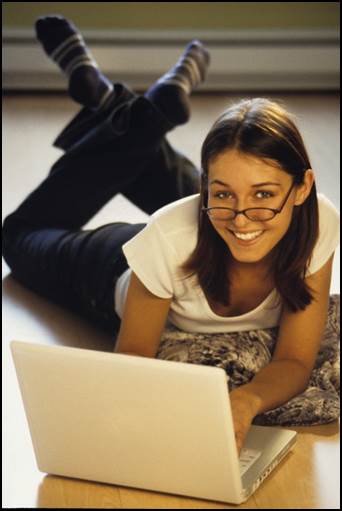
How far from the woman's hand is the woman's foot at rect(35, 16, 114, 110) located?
1.24 metres

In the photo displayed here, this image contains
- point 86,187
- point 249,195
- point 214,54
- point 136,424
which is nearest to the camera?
point 136,424

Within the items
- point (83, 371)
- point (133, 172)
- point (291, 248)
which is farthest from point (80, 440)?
point (133, 172)

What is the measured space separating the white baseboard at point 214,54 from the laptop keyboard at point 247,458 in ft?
9.74

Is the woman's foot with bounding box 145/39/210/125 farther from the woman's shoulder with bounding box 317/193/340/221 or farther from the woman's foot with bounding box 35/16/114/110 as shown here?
the woman's shoulder with bounding box 317/193/340/221

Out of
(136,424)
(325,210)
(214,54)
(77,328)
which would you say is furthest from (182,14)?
(136,424)

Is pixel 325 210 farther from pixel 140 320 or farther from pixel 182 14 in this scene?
pixel 182 14

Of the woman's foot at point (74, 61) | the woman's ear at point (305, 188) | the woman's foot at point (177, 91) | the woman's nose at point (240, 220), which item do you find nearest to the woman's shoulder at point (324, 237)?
the woman's ear at point (305, 188)

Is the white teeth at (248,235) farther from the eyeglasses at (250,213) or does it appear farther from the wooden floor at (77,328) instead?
the wooden floor at (77,328)

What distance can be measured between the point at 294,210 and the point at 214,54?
281cm

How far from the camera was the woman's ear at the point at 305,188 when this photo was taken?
1.98 m

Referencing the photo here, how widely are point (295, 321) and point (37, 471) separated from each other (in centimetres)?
56

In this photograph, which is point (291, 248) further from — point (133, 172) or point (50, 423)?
point (133, 172)

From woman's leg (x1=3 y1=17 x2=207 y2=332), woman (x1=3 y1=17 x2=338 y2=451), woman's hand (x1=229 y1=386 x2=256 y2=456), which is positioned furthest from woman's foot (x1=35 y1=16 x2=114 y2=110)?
woman's hand (x1=229 y1=386 x2=256 y2=456)

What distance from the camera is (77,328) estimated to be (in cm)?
274
